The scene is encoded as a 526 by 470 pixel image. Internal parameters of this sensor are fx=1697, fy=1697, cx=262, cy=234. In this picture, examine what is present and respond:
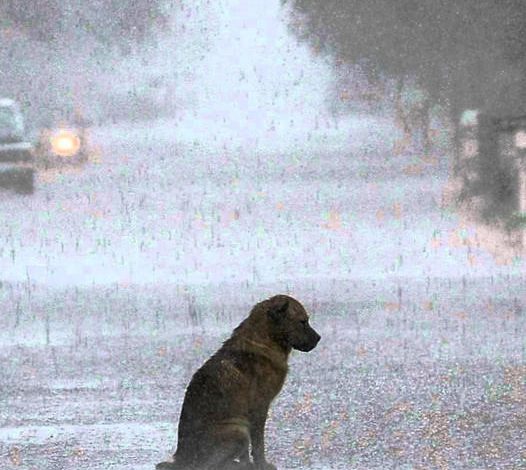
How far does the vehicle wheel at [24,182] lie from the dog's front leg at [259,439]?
15.5 feet

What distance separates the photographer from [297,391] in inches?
306

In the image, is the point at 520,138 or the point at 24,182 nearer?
the point at 24,182

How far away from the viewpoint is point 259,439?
5.70 meters

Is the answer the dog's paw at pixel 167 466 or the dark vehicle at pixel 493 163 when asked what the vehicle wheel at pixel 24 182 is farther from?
the dog's paw at pixel 167 466

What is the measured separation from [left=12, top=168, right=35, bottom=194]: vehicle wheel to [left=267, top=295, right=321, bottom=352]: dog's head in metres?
4.65

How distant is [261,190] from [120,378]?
2.37 m

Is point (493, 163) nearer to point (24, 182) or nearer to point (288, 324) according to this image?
point (24, 182)

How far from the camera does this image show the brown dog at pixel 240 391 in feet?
18.0

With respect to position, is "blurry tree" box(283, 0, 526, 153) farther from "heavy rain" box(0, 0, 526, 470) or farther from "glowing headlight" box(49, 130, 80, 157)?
"glowing headlight" box(49, 130, 80, 157)

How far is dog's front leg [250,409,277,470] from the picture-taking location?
5.65 m

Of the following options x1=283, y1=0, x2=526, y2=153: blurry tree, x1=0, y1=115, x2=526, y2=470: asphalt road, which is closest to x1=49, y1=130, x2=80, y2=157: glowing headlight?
x1=0, y1=115, x2=526, y2=470: asphalt road

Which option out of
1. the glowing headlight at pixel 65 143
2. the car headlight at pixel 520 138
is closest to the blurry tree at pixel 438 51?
the car headlight at pixel 520 138

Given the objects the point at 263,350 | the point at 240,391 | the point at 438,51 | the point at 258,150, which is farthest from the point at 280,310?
the point at 438,51

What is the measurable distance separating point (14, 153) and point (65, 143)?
31cm
